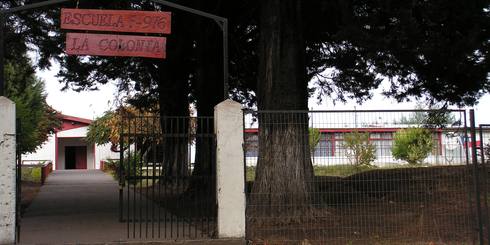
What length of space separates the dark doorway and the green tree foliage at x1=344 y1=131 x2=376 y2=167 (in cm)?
5499

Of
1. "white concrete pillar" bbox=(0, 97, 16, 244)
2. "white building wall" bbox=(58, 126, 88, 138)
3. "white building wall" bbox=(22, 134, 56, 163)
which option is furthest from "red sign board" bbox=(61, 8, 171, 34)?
"white building wall" bbox=(22, 134, 56, 163)

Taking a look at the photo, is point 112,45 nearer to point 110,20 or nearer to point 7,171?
point 110,20

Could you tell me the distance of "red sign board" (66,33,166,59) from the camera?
1099 cm

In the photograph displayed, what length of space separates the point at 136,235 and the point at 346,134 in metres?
4.57

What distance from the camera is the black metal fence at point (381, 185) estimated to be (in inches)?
426

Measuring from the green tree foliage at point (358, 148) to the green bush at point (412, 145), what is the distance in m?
0.64

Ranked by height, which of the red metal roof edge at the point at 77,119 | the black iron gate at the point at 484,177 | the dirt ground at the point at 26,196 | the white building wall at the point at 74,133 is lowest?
the dirt ground at the point at 26,196

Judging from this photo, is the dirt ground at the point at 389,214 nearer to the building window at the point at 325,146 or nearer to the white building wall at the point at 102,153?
the building window at the point at 325,146

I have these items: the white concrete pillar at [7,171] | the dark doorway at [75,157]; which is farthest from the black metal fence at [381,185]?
the dark doorway at [75,157]

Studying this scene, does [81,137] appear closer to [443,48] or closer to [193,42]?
[193,42]

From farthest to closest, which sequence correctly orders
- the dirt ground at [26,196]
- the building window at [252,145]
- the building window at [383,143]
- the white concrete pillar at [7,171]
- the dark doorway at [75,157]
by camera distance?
the dark doorway at [75,157]
the dirt ground at [26,196]
the building window at [252,145]
the building window at [383,143]
the white concrete pillar at [7,171]

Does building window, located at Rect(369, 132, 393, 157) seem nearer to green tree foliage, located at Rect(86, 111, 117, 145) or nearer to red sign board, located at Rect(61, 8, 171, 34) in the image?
red sign board, located at Rect(61, 8, 171, 34)

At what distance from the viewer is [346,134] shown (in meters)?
10.8

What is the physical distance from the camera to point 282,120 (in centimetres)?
1224
